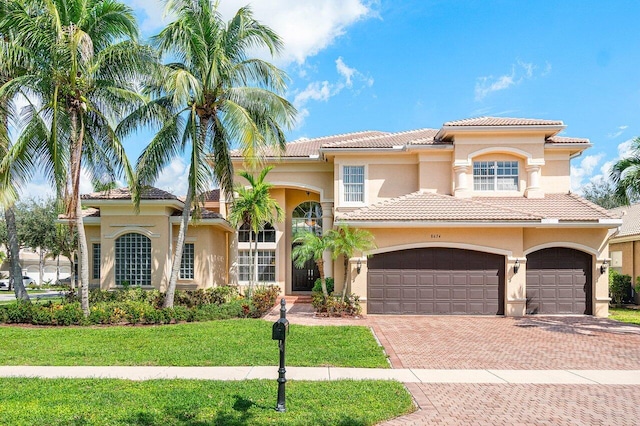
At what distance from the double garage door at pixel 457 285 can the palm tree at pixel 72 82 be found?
32.8 feet

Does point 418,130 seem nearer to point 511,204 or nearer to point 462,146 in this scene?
point 462,146

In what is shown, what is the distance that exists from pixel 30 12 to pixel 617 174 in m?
24.6

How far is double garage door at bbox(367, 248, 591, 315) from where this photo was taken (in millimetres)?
16875

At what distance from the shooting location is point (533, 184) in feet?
63.3

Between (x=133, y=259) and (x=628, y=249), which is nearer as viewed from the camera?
(x=133, y=259)

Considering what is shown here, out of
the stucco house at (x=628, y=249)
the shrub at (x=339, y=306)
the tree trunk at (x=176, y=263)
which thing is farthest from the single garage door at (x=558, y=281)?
the tree trunk at (x=176, y=263)

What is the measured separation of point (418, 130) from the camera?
2445cm

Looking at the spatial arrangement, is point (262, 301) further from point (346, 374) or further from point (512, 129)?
point (512, 129)

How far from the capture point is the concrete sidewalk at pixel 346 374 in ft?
27.1

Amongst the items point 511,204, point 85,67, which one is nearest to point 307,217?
point 511,204

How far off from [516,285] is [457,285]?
2.18 meters

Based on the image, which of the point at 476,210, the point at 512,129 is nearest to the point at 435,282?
the point at 476,210

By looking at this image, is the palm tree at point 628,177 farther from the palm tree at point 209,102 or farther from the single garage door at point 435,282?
the palm tree at point 209,102

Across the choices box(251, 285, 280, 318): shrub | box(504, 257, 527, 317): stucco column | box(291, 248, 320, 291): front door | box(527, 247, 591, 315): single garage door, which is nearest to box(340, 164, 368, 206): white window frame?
box(291, 248, 320, 291): front door
